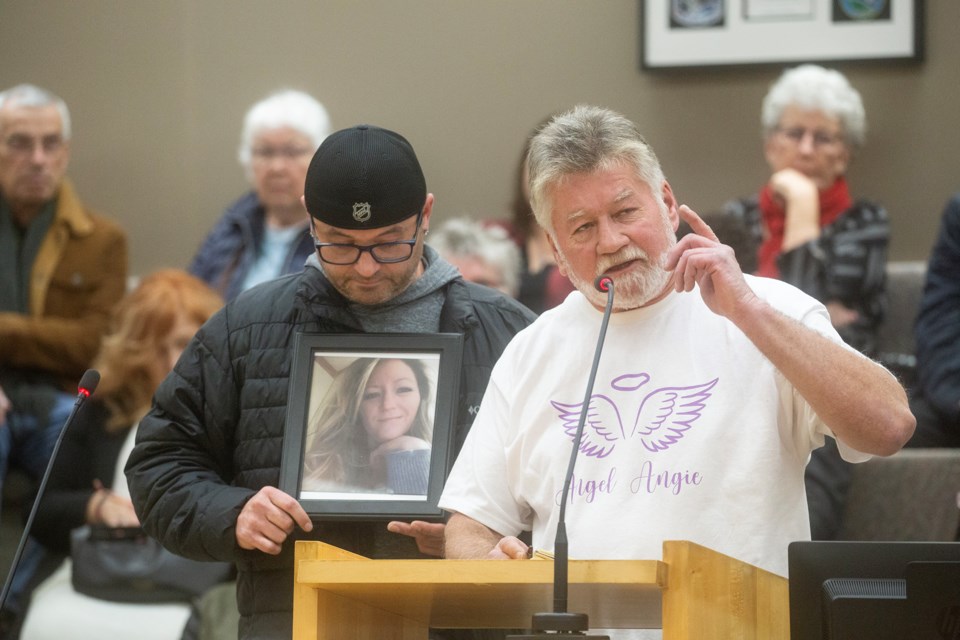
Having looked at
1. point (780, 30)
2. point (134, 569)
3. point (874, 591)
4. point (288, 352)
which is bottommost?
point (134, 569)

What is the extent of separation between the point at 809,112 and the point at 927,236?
0.75 m

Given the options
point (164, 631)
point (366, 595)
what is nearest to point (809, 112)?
point (164, 631)

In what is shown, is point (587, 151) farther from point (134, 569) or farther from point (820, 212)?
point (820, 212)

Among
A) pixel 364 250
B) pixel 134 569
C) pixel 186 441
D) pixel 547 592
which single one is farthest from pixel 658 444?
pixel 134 569

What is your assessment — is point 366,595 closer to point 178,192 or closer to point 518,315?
point 518,315

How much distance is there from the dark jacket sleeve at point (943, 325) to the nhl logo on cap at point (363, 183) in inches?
76.3

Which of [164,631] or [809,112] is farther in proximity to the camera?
[809,112]

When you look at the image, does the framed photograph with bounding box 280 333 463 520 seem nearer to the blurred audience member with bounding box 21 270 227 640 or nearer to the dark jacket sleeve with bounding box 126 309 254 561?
the dark jacket sleeve with bounding box 126 309 254 561

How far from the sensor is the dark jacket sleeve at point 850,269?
4.19 m

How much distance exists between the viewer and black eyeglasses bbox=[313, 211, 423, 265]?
247cm

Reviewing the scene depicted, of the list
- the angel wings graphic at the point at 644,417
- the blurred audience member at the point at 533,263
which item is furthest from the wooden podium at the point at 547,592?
the blurred audience member at the point at 533,263

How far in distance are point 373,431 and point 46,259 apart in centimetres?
258

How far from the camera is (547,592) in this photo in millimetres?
1732

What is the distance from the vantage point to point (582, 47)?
5.04 meters
